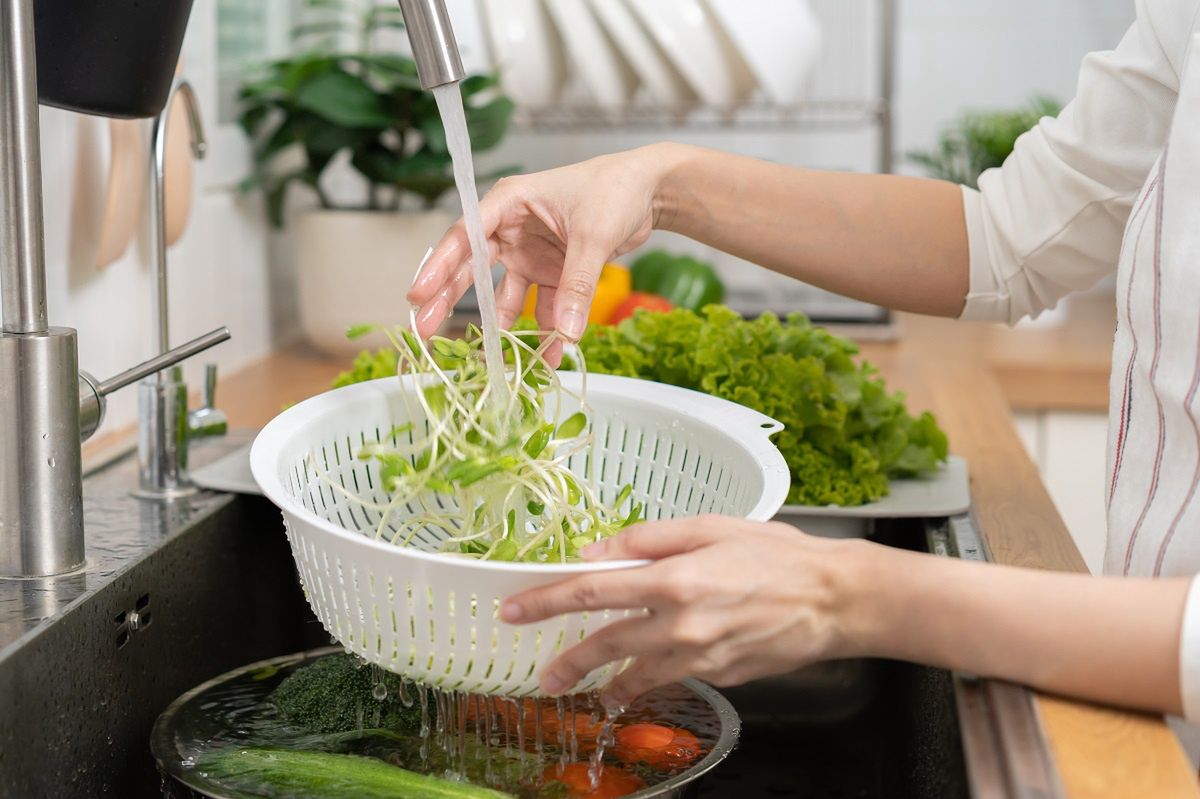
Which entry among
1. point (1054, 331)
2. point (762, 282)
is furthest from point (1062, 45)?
point (762, 282)

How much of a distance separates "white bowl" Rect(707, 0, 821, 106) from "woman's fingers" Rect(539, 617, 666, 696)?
1.40 m

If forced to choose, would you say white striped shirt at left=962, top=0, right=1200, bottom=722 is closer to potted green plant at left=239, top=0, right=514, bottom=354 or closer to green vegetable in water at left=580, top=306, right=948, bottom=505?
green vegetable in water at left=580, top=306, right=948, bottom=505

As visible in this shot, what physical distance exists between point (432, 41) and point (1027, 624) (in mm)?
483

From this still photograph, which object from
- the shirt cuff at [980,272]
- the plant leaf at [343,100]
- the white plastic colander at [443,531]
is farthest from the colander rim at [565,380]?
the plant leaf at [343,100]

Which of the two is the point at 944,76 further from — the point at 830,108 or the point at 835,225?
the point at 835,225

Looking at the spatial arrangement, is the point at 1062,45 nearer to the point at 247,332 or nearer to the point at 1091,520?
the point at 1091,520

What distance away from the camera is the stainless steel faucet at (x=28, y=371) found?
2.85 feet

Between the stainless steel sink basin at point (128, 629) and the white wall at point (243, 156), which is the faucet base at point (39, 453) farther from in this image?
the white wall at point (243, 156)

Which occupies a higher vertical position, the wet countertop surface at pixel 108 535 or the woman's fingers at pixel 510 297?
the woman's fingers at pixel 510 297

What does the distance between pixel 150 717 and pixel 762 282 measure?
1.55 meters

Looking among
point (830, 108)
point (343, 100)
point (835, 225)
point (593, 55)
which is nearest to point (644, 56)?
point (593, 55)

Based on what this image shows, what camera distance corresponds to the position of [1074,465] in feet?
6.64

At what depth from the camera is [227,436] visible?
1410 millimetres

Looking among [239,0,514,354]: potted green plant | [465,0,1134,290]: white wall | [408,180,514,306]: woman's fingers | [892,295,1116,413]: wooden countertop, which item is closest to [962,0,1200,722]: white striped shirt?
[408,180,514,306]: woman's fingers
